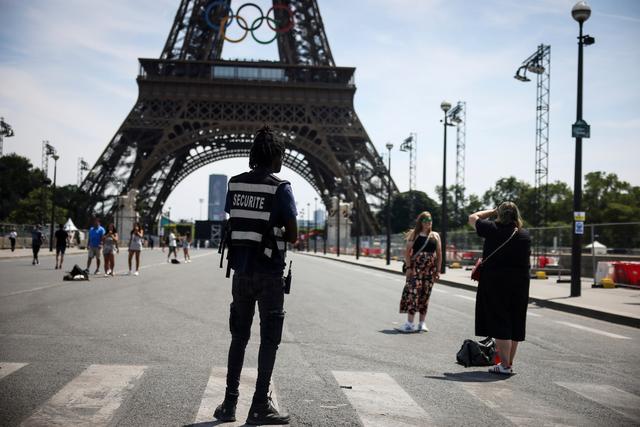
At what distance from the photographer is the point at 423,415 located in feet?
15.8

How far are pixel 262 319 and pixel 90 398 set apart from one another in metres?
1.49

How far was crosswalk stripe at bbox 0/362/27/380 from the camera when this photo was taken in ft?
18.9

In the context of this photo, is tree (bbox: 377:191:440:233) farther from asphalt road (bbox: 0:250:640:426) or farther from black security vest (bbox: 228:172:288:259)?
black security vest (bbox: 228:172:288:259)

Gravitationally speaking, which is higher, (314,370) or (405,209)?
(405,209)

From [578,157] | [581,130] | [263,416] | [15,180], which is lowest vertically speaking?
[263,416]

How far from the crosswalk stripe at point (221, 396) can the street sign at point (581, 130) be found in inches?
478

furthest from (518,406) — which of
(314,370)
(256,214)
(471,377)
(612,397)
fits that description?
(256,214)

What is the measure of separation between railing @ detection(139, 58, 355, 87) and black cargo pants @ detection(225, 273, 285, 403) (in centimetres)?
5499

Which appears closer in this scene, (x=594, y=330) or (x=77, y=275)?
(x=594, y=330)

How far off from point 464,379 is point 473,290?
41.5ft

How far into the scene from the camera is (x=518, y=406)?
5.23 m

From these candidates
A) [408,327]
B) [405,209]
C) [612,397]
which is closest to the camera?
[612,397]

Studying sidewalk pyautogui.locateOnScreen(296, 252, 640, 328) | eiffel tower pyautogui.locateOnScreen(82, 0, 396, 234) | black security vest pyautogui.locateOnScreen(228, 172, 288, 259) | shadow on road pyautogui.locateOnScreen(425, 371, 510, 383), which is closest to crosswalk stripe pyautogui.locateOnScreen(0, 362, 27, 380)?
black security vest pyautogui.locateOnScreen(228, 172, 288, 259)

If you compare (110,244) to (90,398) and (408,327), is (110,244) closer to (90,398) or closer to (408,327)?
(408,327)
